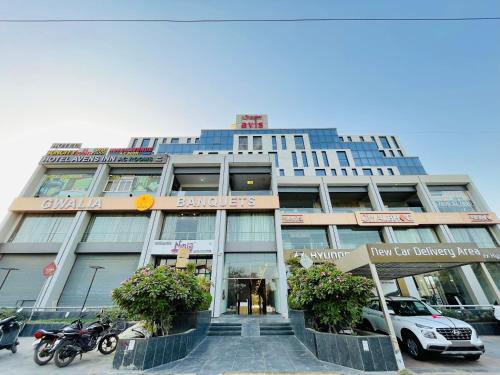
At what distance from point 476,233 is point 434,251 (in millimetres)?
16990

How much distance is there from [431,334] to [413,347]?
2.37 feet

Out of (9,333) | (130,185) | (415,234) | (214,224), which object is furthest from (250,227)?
(415,234)

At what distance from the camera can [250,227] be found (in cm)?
1559

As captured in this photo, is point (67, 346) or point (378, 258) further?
point (378, 258)

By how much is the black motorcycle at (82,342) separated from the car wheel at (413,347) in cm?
863

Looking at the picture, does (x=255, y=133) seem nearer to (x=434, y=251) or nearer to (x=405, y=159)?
(x=405, y=159)

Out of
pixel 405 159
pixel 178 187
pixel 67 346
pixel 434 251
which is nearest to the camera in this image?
pixel 67 346

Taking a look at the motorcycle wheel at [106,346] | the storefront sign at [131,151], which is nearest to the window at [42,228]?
the storefront sign at [131,151]

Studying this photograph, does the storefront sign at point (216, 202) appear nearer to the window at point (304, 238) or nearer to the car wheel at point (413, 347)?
the window at point (304, 238)

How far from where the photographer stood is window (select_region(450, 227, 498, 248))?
17.0 metres

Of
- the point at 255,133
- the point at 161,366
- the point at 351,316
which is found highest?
the point at 255,133

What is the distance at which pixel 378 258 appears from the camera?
636 centimetres

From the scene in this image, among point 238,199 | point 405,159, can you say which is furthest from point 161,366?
point 405,159

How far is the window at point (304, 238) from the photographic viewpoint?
17031 millimetres
